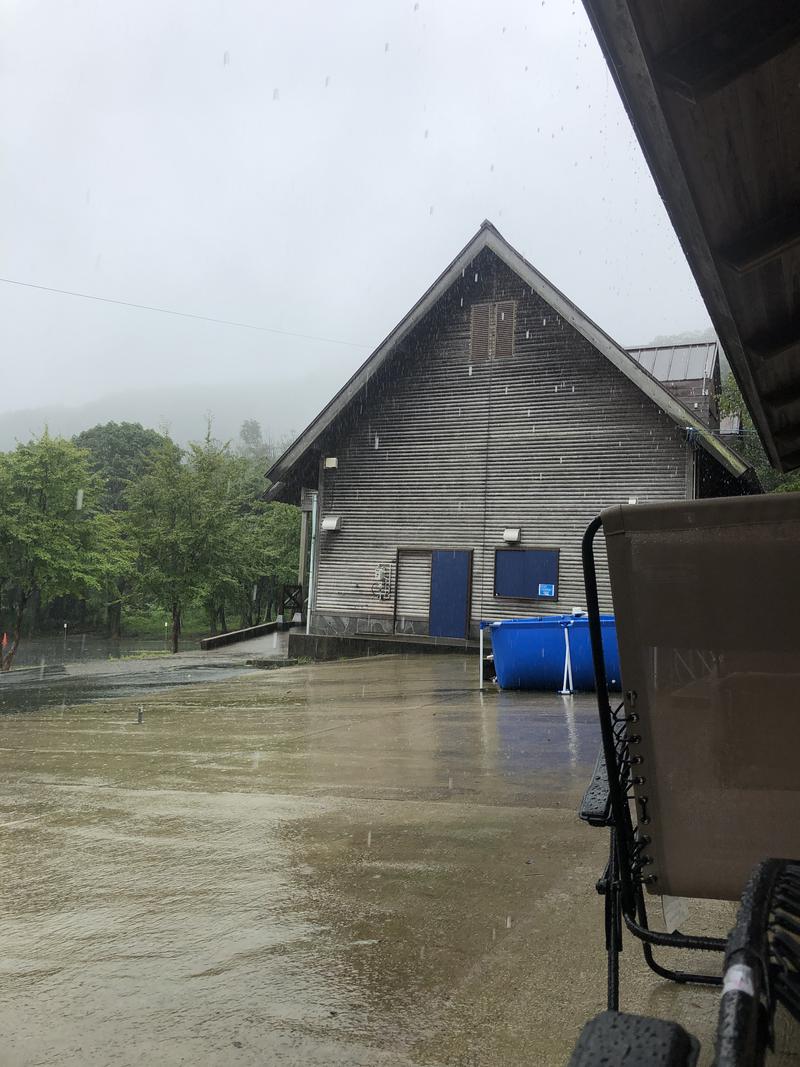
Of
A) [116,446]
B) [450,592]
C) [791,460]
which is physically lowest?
[450,592]

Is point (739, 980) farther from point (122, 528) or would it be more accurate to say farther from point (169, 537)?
point (122, 528)

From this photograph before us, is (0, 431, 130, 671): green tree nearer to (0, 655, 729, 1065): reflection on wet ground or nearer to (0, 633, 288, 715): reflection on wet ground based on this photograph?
(0, 633, 288, 715): reflection on wet ground

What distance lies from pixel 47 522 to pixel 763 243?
100ft

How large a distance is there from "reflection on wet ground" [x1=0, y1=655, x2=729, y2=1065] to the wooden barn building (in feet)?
41.3

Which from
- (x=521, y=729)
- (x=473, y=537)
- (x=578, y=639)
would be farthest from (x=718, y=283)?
(x=473, y=537)

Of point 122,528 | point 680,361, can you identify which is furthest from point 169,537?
point 680,361

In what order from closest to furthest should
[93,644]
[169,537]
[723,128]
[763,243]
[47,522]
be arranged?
[723,128] < [763,243] < [47,522] < [169,537] < [93,644]

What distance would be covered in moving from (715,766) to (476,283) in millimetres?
19504

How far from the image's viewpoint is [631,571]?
72.4 inches

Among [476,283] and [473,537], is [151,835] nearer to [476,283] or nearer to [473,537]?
[473,537]

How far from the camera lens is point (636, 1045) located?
3.61 feet

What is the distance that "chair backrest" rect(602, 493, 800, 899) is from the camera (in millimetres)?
1746

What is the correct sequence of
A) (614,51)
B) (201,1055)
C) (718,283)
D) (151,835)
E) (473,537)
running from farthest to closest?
(473,537) < (151,835) < (718,283) < (614,51) < (201,1055)

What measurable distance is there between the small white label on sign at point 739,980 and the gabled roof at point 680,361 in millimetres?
22295
